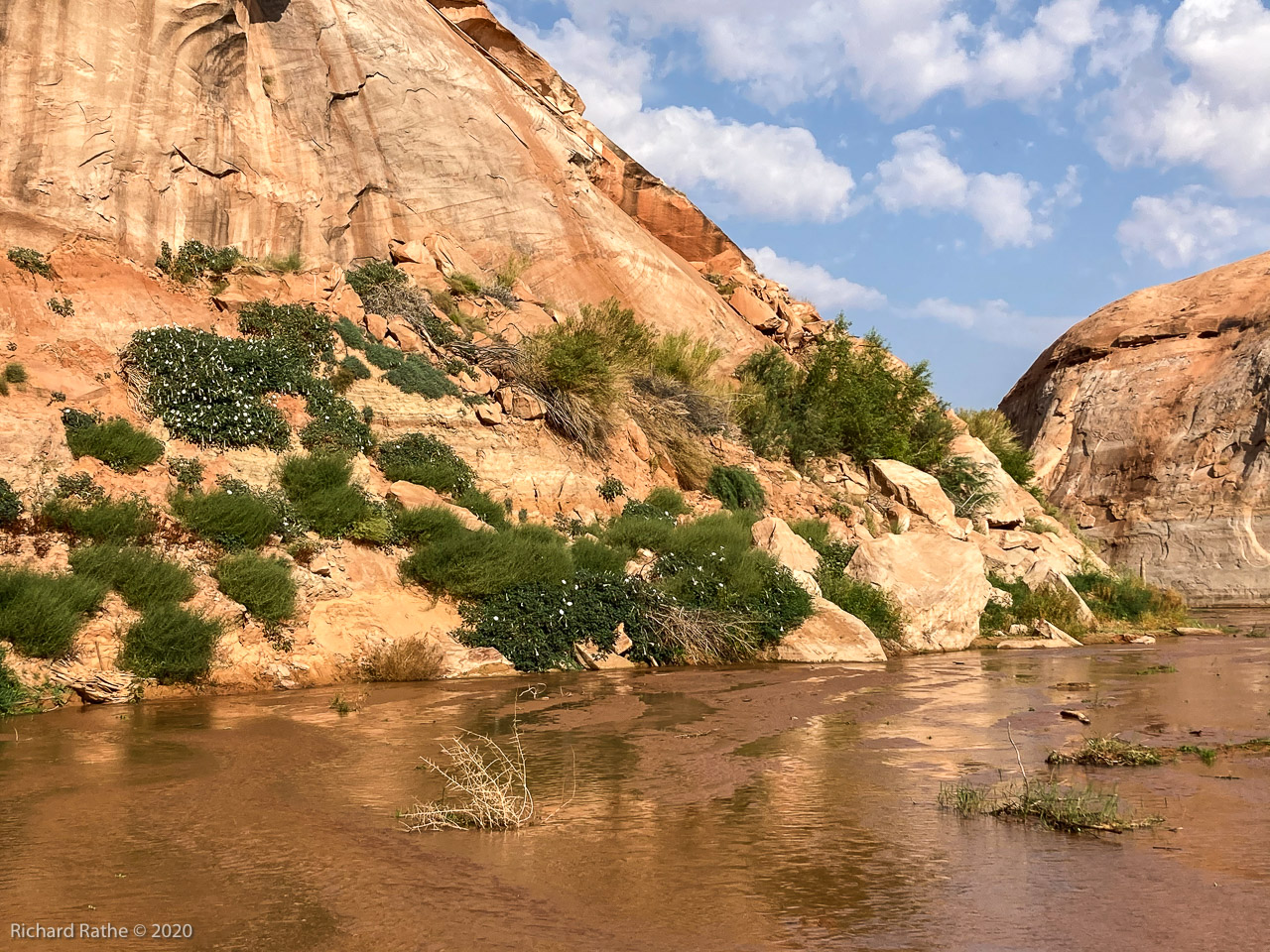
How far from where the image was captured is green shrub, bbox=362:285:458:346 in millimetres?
17469

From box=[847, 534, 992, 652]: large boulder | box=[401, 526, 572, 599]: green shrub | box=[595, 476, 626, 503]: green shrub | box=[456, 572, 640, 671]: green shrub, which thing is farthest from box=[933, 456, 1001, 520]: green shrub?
box=[401, 526, 572, 599]: green shrub

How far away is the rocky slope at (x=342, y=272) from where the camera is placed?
1160 centimetres

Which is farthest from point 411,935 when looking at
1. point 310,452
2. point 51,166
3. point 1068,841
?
point 51,166

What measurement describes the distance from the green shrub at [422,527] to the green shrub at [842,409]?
26.5 ft

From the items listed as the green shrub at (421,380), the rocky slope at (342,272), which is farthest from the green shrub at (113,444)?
the green shrub at (421,380)

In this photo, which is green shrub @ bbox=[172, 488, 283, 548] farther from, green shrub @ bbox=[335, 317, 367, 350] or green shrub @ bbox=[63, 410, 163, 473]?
green shrub @ bbox=[335, 317, 367, 350]

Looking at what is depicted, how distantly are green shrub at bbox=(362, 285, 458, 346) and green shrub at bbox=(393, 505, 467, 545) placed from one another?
5.13m

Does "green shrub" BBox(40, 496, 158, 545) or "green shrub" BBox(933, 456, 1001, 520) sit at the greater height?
"green shrub" BBox(933, 456, 1001, 520)

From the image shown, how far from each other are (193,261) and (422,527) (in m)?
6.42

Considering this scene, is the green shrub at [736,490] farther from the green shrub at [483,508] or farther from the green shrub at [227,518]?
the green shrub at [227,518]

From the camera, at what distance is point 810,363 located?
72.6 feet

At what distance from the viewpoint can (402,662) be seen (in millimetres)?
11008

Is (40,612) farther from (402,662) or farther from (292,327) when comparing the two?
(292,327)

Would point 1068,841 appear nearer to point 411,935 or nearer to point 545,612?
point 411,935
